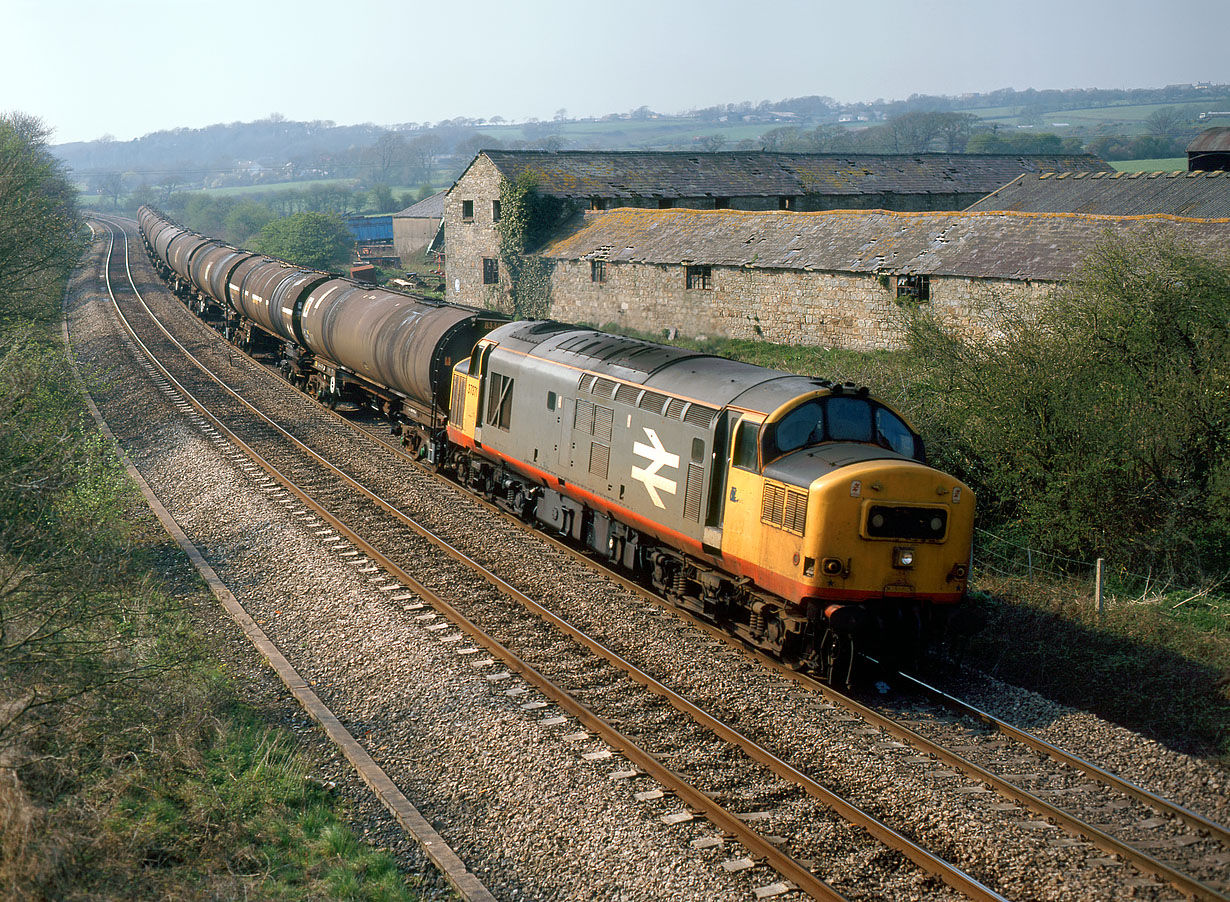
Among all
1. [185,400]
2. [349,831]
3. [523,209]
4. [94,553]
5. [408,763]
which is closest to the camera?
[349,831]

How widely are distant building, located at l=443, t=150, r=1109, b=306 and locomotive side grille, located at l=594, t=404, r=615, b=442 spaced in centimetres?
2895

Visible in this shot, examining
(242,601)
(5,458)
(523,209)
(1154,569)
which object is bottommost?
(242,601)

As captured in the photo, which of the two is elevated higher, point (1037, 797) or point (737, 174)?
point (737, 174)

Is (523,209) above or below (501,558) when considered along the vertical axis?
above

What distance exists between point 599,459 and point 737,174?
1290 inches

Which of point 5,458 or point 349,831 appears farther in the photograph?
A: point 5,458

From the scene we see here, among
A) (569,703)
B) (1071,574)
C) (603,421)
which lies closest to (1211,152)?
(1071,574)

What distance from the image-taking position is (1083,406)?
15055 millimetres

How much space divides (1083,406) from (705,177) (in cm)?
3151

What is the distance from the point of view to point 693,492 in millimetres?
12758

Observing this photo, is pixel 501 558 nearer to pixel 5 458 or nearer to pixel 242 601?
pixel 242 601

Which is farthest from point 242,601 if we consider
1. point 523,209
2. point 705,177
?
point 705,177

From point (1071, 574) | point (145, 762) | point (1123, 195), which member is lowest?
point (145, 762)

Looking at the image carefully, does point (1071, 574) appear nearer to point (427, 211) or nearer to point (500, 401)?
point (500, 401)
